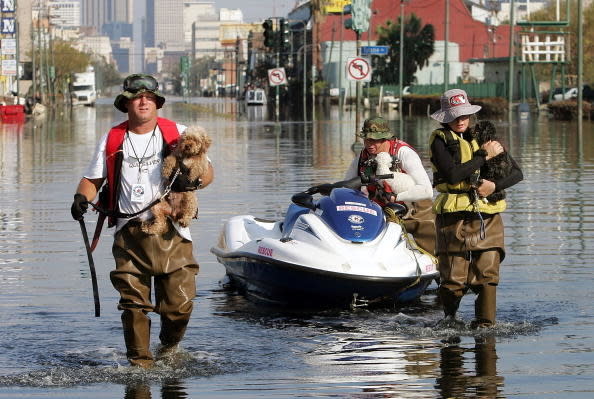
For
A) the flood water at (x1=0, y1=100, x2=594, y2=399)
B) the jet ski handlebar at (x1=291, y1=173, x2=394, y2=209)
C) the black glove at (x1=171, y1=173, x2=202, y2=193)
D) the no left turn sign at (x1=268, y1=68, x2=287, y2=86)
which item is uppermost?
the no left turn sign at (x1=268, y1=68, x2=287, y2=86)

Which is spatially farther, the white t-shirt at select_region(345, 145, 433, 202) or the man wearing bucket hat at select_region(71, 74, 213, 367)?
the white t-shirt at select_region(345, 145, 433, 202)

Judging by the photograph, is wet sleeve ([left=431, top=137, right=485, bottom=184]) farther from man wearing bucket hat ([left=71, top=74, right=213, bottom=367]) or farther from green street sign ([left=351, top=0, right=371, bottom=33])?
green street sign ([left=351, top=0, right=371, bottom=33])

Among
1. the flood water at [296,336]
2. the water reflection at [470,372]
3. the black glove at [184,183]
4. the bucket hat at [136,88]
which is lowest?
the flood water at [296,336]

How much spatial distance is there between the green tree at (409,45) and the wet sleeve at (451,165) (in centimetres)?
10292

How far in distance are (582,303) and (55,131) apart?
44501 millimetres

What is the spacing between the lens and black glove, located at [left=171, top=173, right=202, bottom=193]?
29.4ft

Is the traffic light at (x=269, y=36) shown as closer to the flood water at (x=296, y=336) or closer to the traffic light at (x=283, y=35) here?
the traffic light at (x=283, y=35)

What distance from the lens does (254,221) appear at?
14.1m

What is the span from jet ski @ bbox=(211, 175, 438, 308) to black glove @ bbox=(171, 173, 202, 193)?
277cm

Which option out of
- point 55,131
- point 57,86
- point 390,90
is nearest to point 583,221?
point 55,131

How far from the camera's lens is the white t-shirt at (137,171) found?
9.05 metres

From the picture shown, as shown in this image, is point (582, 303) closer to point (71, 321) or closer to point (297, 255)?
point (297, 255)

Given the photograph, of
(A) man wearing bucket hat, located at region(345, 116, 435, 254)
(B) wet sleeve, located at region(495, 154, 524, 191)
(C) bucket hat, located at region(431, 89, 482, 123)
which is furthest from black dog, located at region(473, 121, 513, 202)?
(A) man wearing bucket hat, located at region(345, 116, 435, 254)

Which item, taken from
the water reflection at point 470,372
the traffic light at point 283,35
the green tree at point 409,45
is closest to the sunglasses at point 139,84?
the water reflection at point 470,372
